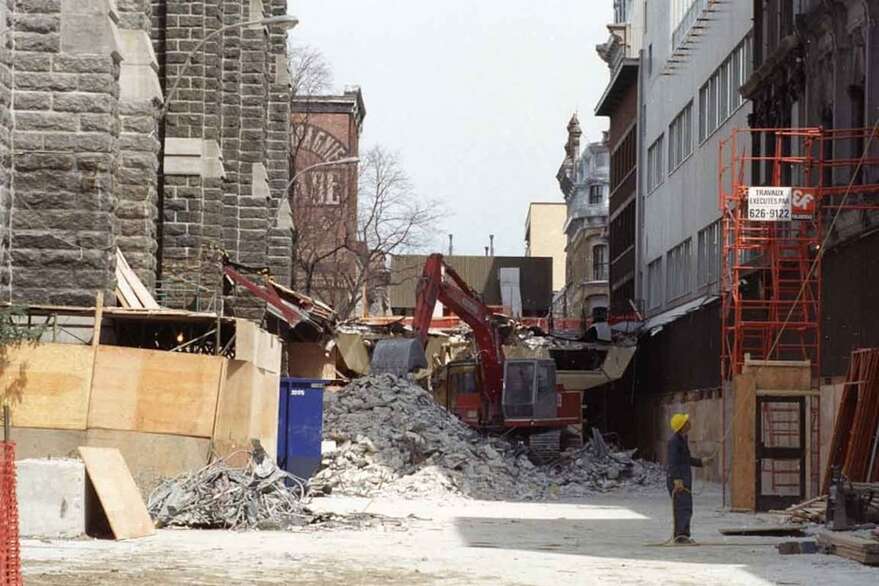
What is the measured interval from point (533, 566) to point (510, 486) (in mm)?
22673

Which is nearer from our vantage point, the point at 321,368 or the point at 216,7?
the point at 216,7

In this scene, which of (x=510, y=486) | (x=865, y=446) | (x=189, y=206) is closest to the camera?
(x=865, y=446)

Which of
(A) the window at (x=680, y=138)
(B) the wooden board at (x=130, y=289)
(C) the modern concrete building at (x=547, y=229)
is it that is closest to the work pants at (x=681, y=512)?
(B) the wooden board at (x=130, y=289)

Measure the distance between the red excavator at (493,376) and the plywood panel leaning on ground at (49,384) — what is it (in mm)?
23844

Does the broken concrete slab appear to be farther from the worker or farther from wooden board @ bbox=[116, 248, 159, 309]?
the worker

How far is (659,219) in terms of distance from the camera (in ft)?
227

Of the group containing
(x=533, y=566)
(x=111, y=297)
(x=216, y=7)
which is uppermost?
(x=216, y=7)

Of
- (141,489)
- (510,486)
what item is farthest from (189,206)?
(141,489)

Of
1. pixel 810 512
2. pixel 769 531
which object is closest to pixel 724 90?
pixel 810 512

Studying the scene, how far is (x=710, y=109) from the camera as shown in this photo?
5691cm

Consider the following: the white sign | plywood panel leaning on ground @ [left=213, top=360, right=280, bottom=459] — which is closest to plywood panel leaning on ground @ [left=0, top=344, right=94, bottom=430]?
plywood panel leaning on ground @ [left=213, top=360, right=280, bottom=459]

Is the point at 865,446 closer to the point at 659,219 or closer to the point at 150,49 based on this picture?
the point at 150,49

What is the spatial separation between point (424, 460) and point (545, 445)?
26.5 feet

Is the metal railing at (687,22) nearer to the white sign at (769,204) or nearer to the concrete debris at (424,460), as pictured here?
the concrete debris at (424,460)
